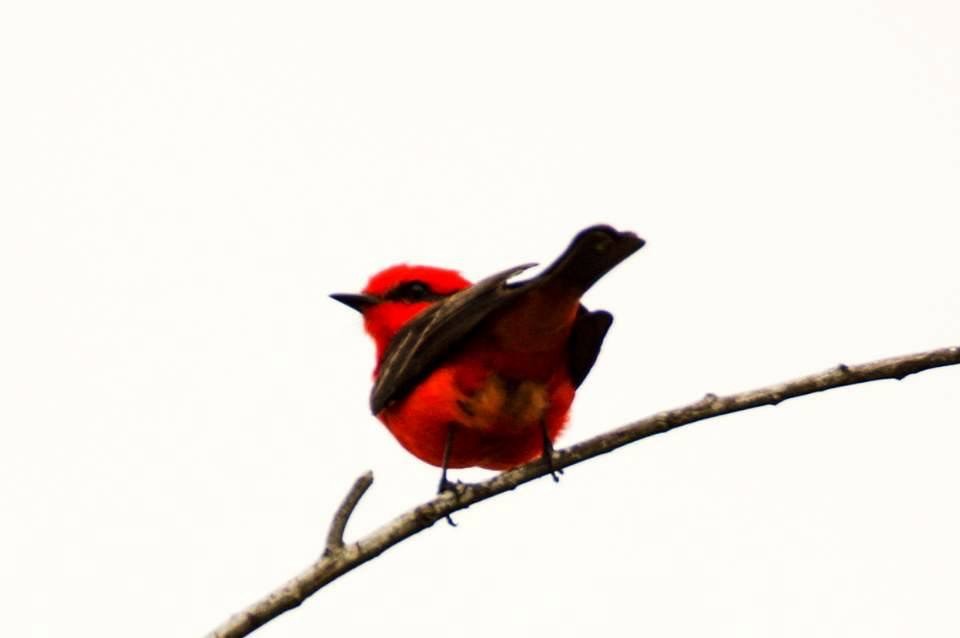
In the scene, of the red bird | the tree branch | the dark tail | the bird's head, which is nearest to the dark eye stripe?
the bird's head

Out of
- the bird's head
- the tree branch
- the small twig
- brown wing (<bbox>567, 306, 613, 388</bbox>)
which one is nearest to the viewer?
the tree branch

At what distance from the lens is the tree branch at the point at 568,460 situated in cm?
309

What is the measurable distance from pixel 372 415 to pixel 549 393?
100cm

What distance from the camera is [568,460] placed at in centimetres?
386

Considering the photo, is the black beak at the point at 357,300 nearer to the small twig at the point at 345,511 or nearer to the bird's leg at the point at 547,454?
the bird's leg at the point at 547,454

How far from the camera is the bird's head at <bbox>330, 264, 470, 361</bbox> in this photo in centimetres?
614

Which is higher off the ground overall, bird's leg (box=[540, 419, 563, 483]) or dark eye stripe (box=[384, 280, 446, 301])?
dark eye stripe (box=[384, 280, 446, 301])

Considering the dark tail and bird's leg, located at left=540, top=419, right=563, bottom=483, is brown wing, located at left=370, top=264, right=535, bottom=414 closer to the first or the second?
the dark tail

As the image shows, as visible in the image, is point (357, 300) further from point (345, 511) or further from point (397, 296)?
point (345, 511)

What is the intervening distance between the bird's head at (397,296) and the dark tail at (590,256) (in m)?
1.84

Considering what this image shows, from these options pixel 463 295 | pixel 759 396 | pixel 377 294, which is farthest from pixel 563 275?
pixel 377 294

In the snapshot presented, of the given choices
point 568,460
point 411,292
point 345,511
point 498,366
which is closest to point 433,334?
point 498,366

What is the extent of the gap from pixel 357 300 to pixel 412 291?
0.28 meters

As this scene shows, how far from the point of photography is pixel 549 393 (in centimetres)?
488
